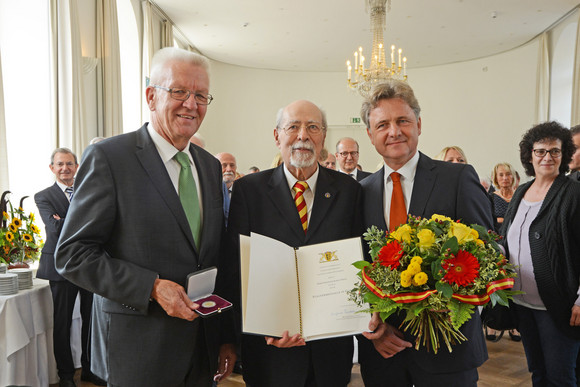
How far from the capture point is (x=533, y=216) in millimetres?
2967

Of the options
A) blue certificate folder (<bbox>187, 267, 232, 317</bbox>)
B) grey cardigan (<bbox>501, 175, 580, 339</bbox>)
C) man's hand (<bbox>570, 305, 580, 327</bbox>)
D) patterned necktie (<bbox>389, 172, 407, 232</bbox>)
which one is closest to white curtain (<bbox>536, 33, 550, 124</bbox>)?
grey cardigan (<bbox>501, 175, 580, 339</bbox>)

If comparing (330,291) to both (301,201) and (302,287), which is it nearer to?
(302,287)

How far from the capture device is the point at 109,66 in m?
7.00

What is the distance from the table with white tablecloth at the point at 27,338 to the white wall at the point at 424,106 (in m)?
9.24

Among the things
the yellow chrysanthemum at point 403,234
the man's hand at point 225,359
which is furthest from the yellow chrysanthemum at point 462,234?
the man's hand at point 225,359

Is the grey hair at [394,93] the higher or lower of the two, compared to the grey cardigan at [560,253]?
higher

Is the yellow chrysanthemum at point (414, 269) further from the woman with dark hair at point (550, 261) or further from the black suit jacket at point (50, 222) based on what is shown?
the black suit jacket at point (50, 222)

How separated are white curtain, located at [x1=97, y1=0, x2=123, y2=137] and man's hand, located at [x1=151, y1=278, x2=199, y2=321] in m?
5.78

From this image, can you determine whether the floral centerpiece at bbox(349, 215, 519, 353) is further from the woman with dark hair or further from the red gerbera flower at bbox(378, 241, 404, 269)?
the woman with dark hair

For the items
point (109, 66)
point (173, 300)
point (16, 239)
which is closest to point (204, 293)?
point (173, 300)

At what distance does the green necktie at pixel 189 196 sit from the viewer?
1928 millimetres

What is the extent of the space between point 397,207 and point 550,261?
1356 mm

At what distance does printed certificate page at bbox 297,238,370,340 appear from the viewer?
6.26 ft

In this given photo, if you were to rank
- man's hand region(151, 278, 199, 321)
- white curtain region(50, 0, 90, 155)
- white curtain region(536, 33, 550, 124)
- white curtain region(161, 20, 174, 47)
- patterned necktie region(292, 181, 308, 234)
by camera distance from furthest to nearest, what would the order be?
white curtain region(536, 33, 550, 124) → white curtain region(161, 20, 174, 47) → white curtain region(50, 0, 90, 155) → patterned necktie region(292, 181, 308, 234) → man's hand region(151, 278, 199, 321)
